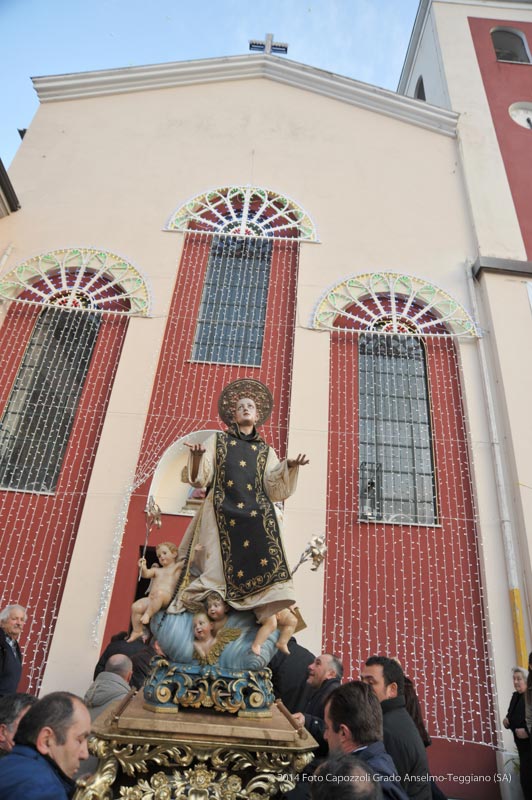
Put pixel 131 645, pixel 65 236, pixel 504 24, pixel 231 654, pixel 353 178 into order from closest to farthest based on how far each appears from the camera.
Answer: pixel 231 654, pixel 131 645, pixel 65 236, pixel 353 178, pixel 504 24

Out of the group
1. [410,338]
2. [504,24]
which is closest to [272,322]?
[410,338]

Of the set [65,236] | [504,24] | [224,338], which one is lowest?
[224,338]

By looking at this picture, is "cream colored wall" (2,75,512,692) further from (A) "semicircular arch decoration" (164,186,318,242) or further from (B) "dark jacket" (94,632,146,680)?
(B) "dark jacket" (94,632,146,680)

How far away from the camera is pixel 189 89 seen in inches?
439

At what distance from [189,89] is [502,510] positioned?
31.1 ft

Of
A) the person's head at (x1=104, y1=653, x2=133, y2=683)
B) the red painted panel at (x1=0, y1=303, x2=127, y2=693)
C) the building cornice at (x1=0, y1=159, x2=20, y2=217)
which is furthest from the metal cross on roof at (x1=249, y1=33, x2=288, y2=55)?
the person's head at (x1=104, y1=653, x2=133, y2=683)

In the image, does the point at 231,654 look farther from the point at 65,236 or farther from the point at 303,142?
the point at 303,142

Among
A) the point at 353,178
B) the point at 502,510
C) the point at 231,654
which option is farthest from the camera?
the point at 353,178

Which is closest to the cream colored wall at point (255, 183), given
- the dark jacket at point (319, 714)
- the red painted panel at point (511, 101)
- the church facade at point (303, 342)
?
the church facade at point (303, 342)

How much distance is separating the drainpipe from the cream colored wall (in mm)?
131

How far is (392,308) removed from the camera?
8.79m

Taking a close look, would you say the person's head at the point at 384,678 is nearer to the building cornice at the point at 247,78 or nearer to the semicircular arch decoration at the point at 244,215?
the semicircular arch decoration at the point at 244,215

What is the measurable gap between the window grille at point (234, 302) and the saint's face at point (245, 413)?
4.39 m

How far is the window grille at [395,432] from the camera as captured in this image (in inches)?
295
